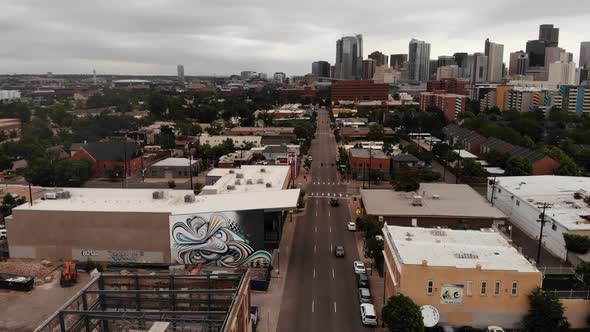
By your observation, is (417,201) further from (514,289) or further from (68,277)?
(68,277)

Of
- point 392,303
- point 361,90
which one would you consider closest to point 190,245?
point 392,303

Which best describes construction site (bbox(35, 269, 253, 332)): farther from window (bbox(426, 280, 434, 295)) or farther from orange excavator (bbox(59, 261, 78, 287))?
orange excavator (bbox(59, 261, 78, 287))

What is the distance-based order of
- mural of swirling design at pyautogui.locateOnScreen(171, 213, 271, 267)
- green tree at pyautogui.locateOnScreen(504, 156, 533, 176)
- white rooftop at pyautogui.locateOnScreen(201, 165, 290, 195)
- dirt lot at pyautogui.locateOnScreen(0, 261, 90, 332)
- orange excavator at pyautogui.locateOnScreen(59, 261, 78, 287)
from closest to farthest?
1. dirt lot at pyautogui.locateOnScreen(0, 261, 90, 332)
2. orange excavator at pyautogui.locateOnScreen(59, 261, 78, 287)
3. mural of swirling design at pyautogui.locateOnScreen(171, 213, 271, 267)
4. white rooftop at pyautogui.locateOnScreen(201, 165, 290, 195)
5. green tree at pyautogui.locateOnScreen(504, 156, 533, 176)

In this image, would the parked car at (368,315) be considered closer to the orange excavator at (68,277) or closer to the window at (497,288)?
the window at (497,288)

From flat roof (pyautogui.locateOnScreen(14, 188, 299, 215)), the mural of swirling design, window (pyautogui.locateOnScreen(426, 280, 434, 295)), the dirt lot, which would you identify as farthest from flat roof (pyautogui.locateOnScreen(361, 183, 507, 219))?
the dirt lot

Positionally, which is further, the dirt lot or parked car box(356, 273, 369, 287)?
parked car box(356, 273, 369, 287)

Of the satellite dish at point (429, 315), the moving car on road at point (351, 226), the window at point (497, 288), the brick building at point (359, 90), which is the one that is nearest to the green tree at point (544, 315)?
the window at point (497, 288)
